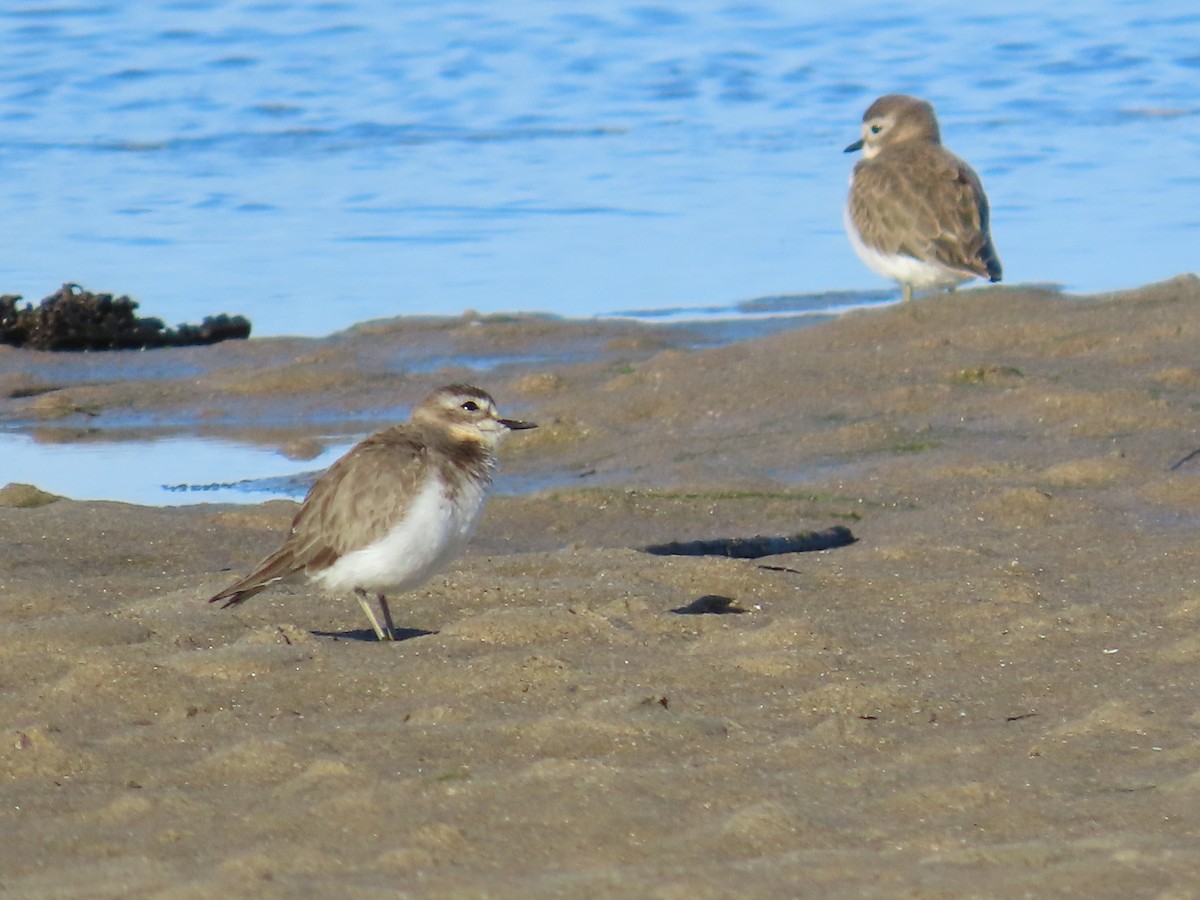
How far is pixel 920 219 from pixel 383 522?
6816 mm

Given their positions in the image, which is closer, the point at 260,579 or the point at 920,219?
the point at 260,579

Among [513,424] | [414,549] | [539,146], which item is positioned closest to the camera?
[414,549]

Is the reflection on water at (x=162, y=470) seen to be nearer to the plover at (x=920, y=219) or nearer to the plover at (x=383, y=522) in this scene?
the plover at (x=383, y=522)

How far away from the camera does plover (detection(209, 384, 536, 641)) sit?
5.69m

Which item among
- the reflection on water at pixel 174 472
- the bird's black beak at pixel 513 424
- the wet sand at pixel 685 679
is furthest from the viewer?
the reflection on water at pixel 174 472

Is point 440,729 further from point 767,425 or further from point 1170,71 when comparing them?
point 1170,71

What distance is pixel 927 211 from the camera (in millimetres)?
11984

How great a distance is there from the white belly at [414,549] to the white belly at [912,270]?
650 cm

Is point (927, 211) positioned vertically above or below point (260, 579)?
above

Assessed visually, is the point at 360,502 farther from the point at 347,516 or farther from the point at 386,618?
the point at 386,618

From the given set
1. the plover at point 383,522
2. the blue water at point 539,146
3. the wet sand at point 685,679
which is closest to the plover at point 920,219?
the blue water at point 539,146

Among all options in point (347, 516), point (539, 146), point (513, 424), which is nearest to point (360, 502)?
point (347, 516)

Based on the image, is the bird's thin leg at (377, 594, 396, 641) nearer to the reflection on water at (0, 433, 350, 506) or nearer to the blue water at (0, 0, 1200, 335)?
the reflection on water at (0, 433, 350, 506)

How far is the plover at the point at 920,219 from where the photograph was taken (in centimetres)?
1176
